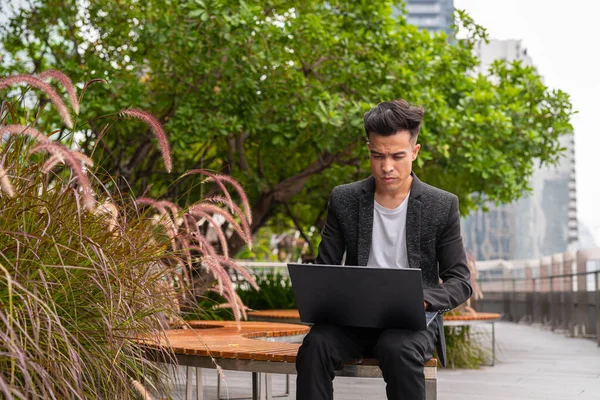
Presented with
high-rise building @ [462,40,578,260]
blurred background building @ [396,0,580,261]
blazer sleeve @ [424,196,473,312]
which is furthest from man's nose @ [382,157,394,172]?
high-rise building @ [462,40,578,260]

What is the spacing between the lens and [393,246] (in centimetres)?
297

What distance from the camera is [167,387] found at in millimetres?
2828

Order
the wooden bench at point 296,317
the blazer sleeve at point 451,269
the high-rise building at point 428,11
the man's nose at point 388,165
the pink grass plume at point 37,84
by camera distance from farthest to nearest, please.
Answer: the high-rise building at point 428,11
the wooden bench at point 296,317
the man's nose at point 388,165
the blazer sleeve at point 451,269
the pink grass plume at point 37,84

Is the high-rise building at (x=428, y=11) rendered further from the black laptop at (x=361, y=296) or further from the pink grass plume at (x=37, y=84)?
the pink grass plume at (x=37, y=84)

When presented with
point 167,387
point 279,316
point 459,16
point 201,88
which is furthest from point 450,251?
point 459,16

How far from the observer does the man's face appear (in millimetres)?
2814

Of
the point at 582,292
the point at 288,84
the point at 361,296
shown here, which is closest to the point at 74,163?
the point at 361,296

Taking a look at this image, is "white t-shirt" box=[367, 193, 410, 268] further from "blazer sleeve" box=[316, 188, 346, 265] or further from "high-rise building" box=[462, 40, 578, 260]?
"high-rise building" box=[462, 40, 578, 260]

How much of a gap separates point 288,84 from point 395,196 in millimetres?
4388

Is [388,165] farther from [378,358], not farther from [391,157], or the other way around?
[378,358]

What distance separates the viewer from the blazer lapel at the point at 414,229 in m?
2.88

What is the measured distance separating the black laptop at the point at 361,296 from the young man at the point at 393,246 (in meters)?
0.05

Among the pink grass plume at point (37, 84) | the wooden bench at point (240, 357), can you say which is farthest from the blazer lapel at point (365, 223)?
→ the pink grass plume at point (37, 84)

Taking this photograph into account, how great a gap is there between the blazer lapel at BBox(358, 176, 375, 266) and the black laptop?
0.93 feet
